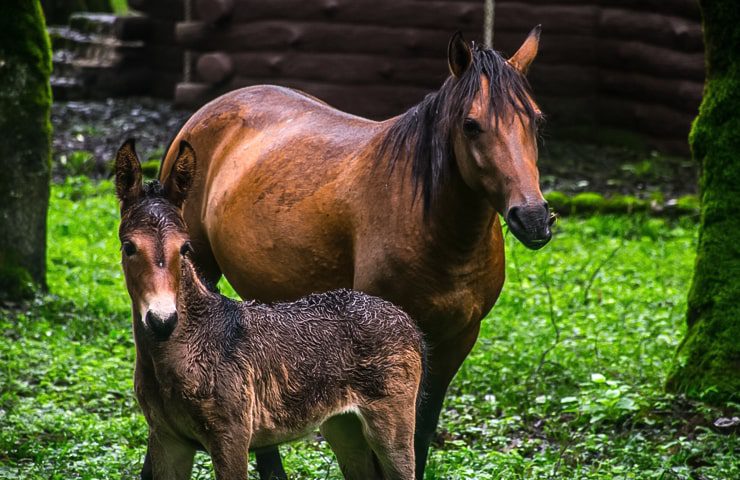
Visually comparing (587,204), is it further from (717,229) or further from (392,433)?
(392,433)

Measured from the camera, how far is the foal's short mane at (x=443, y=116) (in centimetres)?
476

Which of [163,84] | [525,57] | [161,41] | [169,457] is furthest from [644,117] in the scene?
[169,457]

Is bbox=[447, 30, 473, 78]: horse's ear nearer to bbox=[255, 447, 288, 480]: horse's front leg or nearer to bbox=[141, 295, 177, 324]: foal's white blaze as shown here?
bbox=[141, 295, 177, 324]: foal's white blaze

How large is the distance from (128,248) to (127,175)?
0.30 meters

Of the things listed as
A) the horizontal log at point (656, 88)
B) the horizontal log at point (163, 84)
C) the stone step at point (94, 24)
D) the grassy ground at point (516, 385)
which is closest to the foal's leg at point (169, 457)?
the grassy ground at point (516, 385)

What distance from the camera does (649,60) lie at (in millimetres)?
14133

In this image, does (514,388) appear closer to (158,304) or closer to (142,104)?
(158,304)

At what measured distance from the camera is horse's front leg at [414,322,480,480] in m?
5.24

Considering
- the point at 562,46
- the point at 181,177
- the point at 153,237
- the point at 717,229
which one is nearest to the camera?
the point at 153,237

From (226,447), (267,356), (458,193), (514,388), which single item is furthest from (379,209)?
(514,388)

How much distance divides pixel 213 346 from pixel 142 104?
1411 cm

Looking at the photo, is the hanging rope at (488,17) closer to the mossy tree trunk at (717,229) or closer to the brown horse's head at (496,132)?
the mossy tree trunk at (717,229)

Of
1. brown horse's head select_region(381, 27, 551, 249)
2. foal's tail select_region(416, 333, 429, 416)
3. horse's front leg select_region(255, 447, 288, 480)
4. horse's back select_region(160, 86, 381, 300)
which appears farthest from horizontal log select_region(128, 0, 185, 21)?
foal's tail select_region(416, 333, 429, 416)

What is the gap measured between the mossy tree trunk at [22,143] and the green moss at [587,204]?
585 centimetres
